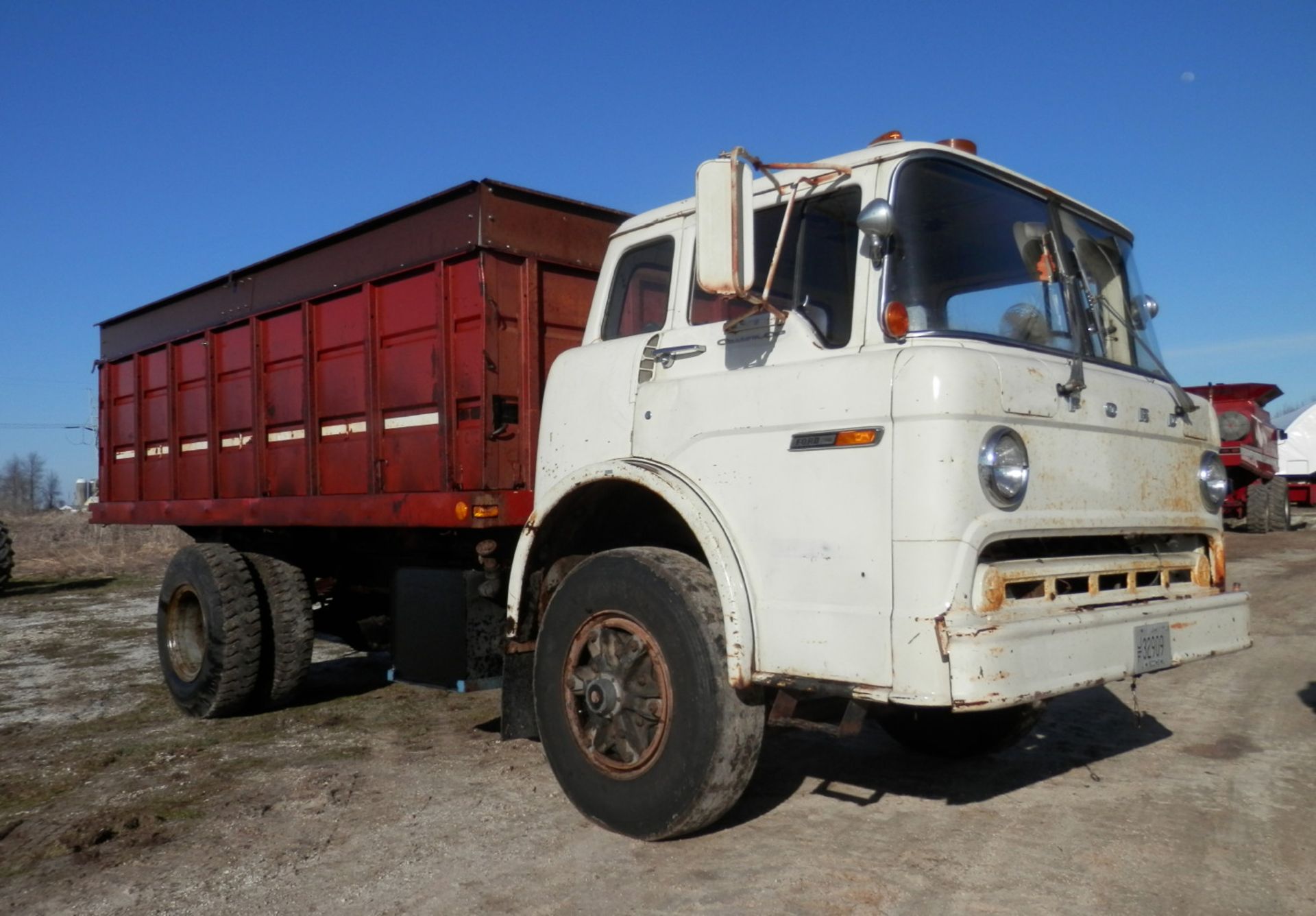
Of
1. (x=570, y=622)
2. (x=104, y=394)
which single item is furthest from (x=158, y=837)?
(x=104, y=394)

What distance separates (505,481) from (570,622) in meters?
1.12

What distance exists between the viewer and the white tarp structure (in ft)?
93.0

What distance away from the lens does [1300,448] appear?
3073 centimetres

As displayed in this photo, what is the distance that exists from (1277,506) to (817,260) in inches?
743

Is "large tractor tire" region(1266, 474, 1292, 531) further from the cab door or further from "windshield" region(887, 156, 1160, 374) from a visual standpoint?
the cab door

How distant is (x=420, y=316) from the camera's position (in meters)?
5.65

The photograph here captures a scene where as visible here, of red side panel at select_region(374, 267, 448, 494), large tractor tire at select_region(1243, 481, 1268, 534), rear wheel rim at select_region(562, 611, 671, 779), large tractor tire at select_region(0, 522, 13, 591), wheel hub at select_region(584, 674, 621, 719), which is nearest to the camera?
rear wheel rim at select_region(562, 611, 671, 779)

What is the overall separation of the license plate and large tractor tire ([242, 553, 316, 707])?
16.5 feet

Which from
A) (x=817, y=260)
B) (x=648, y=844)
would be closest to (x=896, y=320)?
(x=817, y=260)

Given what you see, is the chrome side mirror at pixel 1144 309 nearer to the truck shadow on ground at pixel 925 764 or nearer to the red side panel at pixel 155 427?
the truck shadow on ground at pixel 925 764

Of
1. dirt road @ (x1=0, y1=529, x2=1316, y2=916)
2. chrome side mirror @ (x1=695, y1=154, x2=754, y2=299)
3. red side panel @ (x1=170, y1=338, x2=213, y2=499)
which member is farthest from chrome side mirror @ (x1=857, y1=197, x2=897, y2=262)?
red side panel @ (x1=170, y1=338, x2=213, y2=499)

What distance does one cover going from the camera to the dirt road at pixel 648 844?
12.1 ft

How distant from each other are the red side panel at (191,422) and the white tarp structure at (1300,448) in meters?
26.1

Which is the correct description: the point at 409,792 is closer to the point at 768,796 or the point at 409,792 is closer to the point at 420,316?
the point at 768,796
